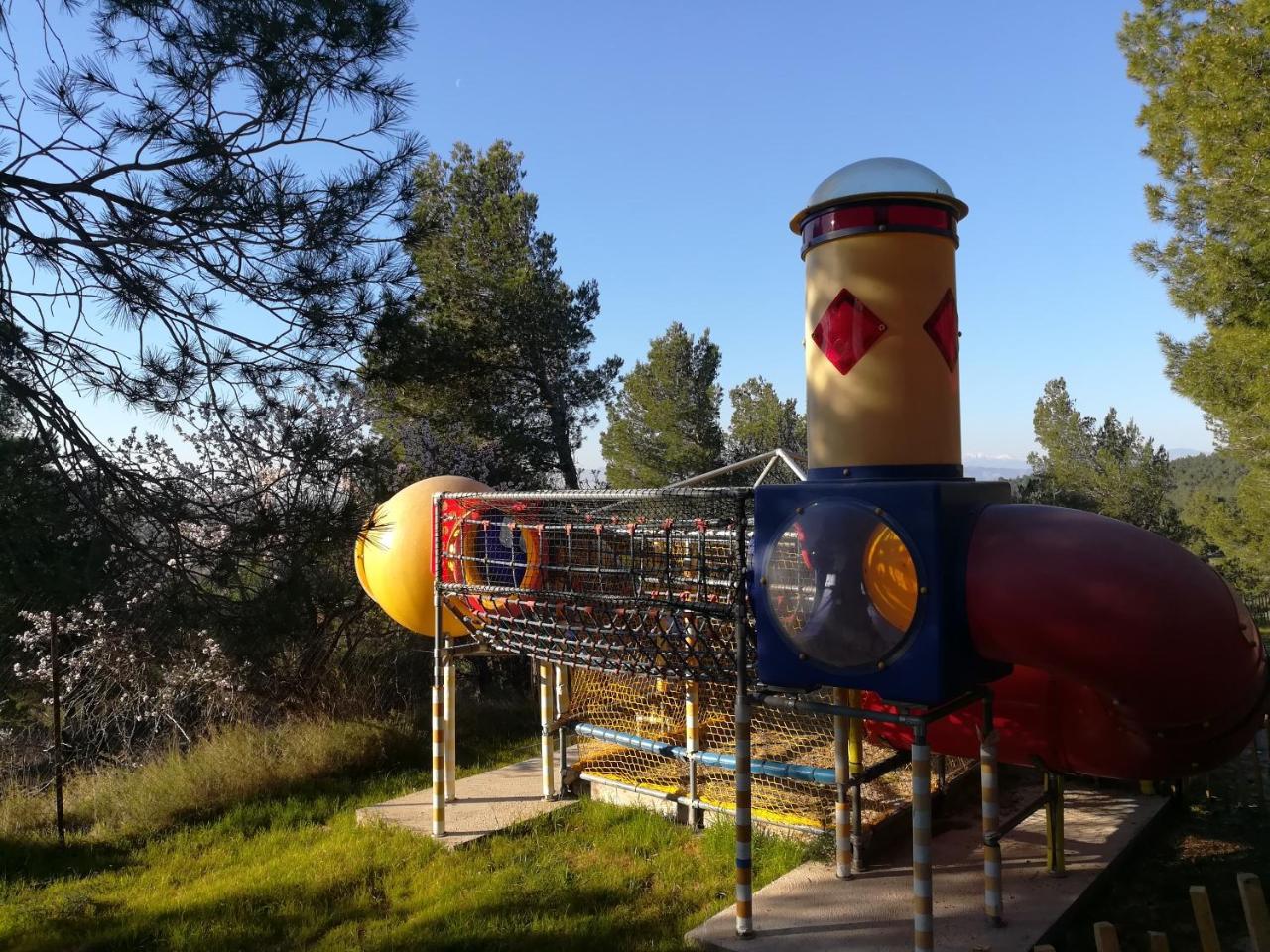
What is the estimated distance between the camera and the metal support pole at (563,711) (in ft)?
22.6

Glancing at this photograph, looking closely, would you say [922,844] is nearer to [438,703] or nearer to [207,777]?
[438,703]

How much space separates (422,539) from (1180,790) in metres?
5.95

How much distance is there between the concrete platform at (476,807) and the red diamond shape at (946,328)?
4581 mm

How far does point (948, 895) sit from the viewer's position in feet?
15.9

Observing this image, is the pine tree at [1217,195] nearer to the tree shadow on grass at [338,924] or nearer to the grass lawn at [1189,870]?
the grass lawn at [1189,870]

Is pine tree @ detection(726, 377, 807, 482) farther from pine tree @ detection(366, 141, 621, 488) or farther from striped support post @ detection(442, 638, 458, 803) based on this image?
striped support post @ detection(442, 638, 458, 803)

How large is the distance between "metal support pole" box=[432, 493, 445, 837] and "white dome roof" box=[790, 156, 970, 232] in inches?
138

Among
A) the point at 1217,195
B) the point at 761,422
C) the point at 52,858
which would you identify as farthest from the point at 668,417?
the point at 52,858

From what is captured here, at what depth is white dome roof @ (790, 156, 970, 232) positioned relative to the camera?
12.9 ft

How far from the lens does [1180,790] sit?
624cm

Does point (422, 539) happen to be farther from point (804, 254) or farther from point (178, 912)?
point (804, 254)

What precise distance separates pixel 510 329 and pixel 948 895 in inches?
500

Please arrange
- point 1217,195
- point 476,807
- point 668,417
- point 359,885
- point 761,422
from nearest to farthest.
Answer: point 359,885, point 476,807, point 1217,195, point 668,417, point 761,422

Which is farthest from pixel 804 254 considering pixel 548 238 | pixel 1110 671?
pixel 548 238
